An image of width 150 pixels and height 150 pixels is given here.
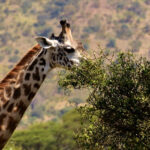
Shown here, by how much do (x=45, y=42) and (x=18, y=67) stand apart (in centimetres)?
96

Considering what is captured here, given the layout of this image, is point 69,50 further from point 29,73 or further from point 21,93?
point 21,93

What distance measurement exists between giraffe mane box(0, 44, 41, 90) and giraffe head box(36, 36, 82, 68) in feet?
1.08

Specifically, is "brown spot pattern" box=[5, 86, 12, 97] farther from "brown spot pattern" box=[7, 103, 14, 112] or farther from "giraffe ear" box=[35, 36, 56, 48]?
"giraffe ear" box=[35, 36, 56, 48]

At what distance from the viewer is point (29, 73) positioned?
48.6 feet

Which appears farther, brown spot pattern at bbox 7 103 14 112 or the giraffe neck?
brown spot pattern at bbox 7 103 14 112

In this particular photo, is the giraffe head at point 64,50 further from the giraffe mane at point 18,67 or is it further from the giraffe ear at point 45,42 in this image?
the giraffe mane at point 18,67

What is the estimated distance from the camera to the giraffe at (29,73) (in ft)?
47.0

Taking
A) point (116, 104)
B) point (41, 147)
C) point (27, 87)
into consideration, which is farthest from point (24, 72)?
point (41, 147)

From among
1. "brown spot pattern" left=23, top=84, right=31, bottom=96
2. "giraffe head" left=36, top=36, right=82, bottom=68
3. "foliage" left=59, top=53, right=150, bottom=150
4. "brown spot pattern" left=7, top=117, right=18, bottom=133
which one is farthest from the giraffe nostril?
"brown spot pattern" left=7, top=117, right=18, bottom=133

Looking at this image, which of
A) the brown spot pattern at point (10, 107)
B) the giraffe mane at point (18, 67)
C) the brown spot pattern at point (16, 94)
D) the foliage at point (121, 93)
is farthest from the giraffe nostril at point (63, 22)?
the brown spot pattern at point (10, 107)

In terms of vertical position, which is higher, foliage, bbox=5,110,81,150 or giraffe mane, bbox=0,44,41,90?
giraffe mane, bbox=0,44,41,90

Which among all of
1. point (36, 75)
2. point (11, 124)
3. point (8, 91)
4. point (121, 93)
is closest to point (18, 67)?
point (36, 75)

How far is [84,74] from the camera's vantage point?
50.6ft

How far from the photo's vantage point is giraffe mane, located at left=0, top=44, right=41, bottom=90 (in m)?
14.6
